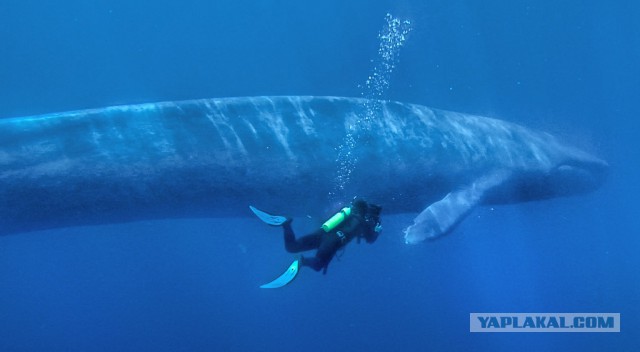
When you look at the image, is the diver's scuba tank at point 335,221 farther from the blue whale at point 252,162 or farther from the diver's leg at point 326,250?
the blue whale at point 252,162

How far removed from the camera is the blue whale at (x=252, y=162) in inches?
309

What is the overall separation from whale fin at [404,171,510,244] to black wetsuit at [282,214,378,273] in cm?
164

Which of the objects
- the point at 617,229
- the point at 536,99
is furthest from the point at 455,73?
the point at 617,229

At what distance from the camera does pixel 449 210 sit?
33.8 ft

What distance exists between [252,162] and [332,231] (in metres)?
1.93

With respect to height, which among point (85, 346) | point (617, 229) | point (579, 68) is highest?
point (579, 68)

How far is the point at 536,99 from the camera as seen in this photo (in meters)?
27.4

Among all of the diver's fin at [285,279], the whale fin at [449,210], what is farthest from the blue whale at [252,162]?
the diver's fin at [285,279]

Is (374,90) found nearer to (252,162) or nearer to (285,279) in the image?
(252,162)

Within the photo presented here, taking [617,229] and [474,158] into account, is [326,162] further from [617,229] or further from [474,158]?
[617,229]

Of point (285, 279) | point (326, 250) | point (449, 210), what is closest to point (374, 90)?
point (449, 210)

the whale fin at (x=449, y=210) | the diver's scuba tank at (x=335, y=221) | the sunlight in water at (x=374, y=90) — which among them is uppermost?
the sunlight in water at (x=374, y=90)

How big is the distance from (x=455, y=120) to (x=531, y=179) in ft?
7.06

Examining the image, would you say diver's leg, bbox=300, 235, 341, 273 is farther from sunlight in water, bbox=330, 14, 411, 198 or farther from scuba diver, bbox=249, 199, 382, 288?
sunlight in water, bbox=330, 14, 411, 198
